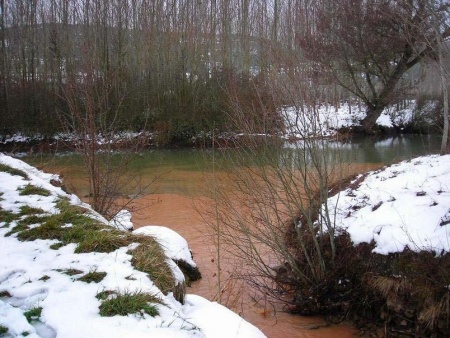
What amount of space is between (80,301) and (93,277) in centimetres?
A: 45

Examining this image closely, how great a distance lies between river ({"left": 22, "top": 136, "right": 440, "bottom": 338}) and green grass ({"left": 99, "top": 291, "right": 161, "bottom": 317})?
270 centimetres

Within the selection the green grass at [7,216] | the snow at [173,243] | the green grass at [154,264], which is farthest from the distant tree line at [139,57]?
the green grass at [154,264]

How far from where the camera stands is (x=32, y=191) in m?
6.95

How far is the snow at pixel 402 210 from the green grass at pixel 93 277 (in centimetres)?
374

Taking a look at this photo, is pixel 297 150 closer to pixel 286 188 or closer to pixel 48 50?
pixel 286 188

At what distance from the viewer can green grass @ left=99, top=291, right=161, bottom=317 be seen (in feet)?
11.1

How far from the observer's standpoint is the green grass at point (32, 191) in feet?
22.4

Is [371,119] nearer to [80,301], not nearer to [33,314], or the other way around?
[80,301]

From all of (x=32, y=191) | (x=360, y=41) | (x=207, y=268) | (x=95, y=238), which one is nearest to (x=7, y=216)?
(x=32, y=191)

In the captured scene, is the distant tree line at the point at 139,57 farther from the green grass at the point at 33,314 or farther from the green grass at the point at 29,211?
the green grass at the point at 33,314

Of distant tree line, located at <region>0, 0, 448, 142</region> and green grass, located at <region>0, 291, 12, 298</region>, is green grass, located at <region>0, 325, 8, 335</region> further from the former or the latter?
distant tree line, located at <region>0, 0, 448, 142</region>

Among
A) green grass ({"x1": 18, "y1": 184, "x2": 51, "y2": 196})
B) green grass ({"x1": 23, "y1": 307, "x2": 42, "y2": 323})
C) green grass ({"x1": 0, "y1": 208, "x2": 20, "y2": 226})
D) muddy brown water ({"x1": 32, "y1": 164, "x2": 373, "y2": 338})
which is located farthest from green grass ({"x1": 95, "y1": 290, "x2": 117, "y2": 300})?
green grass ({"x1": 18, "y1": 184, "x2": 51, "y2": 196})

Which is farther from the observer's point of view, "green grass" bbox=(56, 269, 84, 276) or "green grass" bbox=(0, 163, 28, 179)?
"green grass" bbox=(0, 163, 28, 179)

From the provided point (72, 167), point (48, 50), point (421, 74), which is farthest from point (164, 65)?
point (421, 74)
